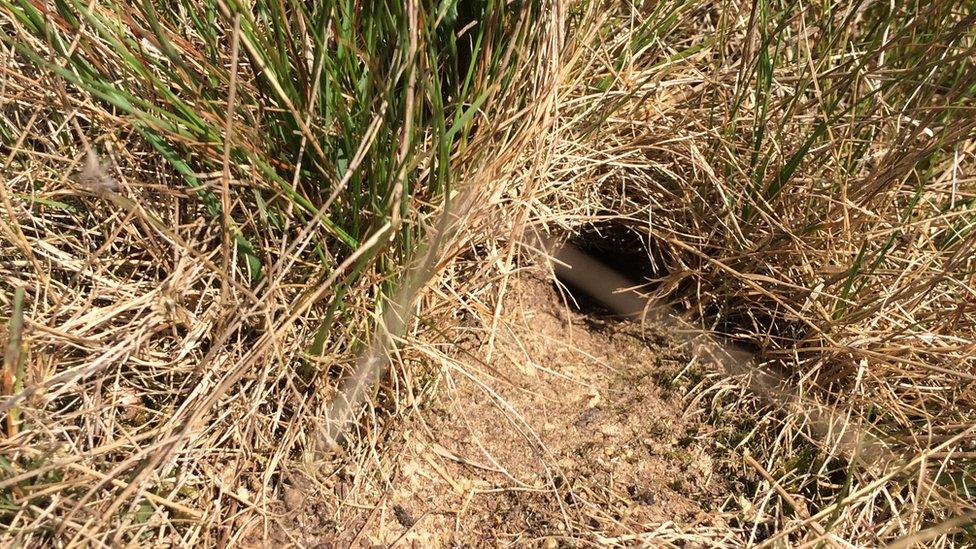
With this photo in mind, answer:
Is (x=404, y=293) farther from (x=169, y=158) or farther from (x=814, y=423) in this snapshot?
(x=814, y=423)

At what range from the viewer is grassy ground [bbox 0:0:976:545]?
1.10m

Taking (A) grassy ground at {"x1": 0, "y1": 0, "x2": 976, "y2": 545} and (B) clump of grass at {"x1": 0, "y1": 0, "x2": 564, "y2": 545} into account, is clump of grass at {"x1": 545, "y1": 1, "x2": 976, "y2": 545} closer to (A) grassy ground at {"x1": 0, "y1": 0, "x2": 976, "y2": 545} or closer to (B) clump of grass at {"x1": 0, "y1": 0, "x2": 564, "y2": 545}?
(A) grassy ground at {"x1": 0, "y1": 0, "x2": 976, "y2": 545}

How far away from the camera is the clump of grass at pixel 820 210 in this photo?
1298mm

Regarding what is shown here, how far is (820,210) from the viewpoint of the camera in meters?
1.44

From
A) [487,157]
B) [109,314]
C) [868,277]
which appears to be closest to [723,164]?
[868,277]

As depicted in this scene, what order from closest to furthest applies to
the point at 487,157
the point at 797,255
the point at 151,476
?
the point at 151,476
the point at 487,157
the point at 797,255

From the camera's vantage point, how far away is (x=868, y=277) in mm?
1326

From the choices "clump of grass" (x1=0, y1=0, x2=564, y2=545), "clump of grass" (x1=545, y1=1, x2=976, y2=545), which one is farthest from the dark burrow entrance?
"clump of grass" (x1=0, y1=0, x2=564, y2=545)

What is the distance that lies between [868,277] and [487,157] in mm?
671

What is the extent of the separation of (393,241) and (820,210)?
78 centimetres

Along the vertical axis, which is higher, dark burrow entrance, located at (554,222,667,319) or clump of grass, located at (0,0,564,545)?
clump of grass, located at (0,0,564,545)

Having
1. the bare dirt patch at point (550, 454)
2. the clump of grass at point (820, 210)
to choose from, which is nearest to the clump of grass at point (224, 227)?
the bare dirt patch at point (550, 454)

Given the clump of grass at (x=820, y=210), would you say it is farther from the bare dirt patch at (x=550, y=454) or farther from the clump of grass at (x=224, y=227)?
the clump of grass at (x=224, y=227)

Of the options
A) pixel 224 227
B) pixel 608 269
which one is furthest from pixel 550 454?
pixel 224 227
